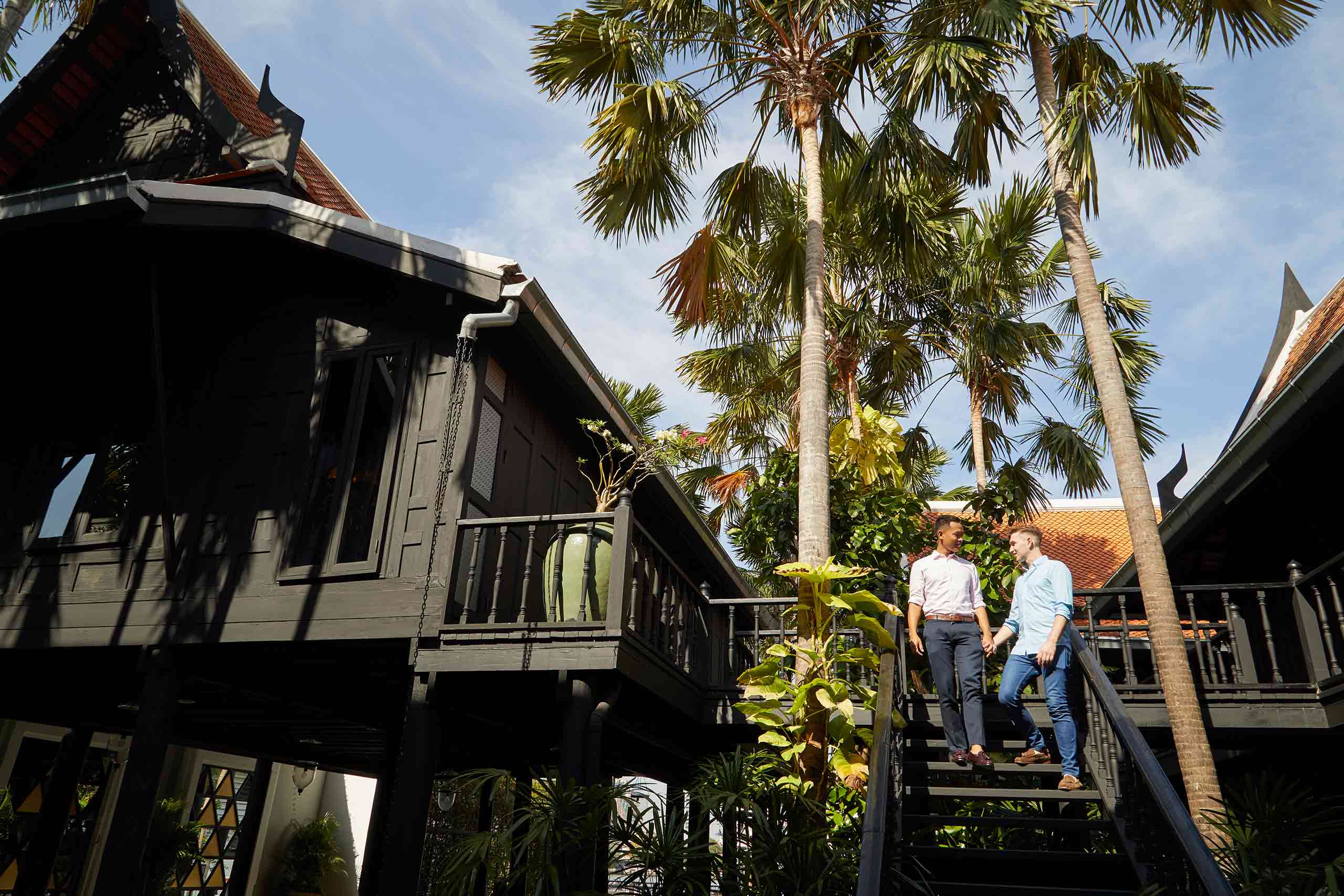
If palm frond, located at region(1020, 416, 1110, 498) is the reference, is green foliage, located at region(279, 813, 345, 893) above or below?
below

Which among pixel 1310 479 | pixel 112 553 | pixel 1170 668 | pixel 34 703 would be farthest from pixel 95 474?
pixel 1310 479

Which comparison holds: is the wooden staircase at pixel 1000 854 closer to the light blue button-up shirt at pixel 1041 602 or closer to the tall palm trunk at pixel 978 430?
the light blue button-up shirt at pixel 1041 602

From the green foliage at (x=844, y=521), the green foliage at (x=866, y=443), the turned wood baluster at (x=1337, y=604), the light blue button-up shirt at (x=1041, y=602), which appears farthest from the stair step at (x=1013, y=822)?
the green foliage at (x=866, y=443)

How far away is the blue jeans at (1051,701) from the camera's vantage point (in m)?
5.60

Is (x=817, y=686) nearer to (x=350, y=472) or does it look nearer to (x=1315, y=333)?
(x=350, y=472)

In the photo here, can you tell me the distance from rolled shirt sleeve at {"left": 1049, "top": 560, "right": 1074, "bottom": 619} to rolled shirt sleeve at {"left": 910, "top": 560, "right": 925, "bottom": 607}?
0.85 meters

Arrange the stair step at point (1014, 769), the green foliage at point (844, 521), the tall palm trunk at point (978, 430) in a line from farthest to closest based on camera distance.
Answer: the tall palm trunk at point (978, 430) < the green foliage at point (844, 521) < the stair step at point (1014, 769)

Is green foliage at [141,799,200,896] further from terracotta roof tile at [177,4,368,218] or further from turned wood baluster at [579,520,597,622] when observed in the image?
turned wood baluster at [579,520,597,622]

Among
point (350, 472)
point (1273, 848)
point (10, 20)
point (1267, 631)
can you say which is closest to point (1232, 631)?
point (1267, 631)

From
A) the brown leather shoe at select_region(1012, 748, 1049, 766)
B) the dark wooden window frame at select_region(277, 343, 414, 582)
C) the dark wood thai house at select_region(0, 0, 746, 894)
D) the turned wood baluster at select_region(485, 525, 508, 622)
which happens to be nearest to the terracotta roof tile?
the dark wood thai house at select_region(0, 0, 746, 894)

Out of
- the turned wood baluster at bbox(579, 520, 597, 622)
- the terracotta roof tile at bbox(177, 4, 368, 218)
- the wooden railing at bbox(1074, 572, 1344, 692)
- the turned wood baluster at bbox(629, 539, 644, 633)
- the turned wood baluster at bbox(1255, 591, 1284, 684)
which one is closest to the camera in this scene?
the turned wood baluster at bbox(579, 520, 597, 622)

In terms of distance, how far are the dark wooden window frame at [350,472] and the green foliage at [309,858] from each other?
433 inches

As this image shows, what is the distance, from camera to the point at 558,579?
693cm

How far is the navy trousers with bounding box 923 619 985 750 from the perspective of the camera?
598 cm
